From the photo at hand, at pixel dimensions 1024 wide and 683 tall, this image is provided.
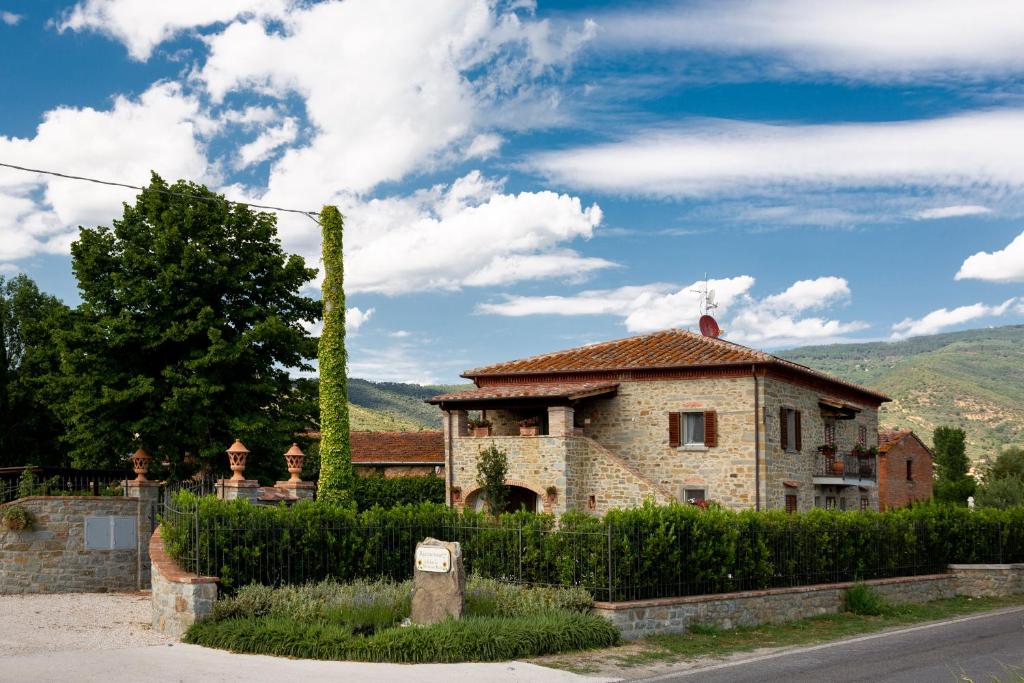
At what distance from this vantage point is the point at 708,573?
21250 millimetres

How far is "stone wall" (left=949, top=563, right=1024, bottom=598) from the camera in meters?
30.2

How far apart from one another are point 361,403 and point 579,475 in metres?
94.3

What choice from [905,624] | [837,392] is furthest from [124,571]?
[837,392]

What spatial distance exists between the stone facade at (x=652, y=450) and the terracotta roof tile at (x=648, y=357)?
0.71 metres

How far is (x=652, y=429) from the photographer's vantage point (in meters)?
37.7

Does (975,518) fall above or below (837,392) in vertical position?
below

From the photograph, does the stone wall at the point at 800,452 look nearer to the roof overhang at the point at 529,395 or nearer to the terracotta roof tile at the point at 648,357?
the terracotta roof tile at the point at 648,357

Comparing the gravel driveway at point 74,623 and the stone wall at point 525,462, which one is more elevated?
the stone wall at point 525,462

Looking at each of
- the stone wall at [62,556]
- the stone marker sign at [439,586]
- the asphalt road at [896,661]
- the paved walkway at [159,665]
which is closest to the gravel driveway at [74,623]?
the paved walkway at [159,665]

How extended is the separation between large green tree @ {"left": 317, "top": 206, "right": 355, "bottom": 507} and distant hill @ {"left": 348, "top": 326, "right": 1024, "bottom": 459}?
62.6 metres

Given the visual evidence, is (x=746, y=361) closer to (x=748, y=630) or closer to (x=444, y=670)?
(x=748, y=630)

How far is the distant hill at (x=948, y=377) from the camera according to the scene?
120062 millimetres

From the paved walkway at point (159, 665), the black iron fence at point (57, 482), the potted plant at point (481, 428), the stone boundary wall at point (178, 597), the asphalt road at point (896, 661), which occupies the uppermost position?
the potted plant at point (481, 428)

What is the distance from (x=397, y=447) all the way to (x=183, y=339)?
1014 inches
